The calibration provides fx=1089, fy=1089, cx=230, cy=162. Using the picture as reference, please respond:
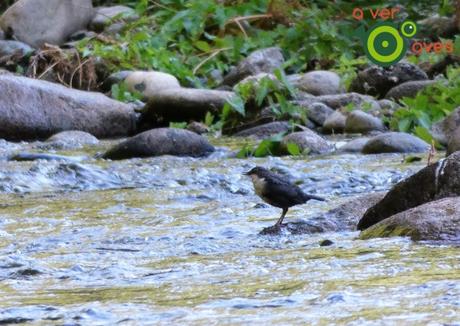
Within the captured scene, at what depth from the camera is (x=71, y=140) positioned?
34.6 feet

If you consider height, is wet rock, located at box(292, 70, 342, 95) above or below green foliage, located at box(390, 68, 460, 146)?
below

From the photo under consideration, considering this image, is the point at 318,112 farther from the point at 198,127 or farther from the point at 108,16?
the point at 108,16

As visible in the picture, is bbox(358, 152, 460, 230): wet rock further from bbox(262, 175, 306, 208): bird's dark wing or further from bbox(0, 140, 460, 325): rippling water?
bbox(262, 175, 306, 208): bird's dark wing

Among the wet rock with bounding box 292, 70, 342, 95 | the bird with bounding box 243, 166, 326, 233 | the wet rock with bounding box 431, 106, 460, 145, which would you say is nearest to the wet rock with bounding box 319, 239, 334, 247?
the bird with bounding box 243, 166, 326, 233

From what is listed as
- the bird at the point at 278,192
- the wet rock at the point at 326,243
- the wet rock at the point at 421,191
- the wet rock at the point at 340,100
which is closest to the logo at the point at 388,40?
the wet rock at the point at 340,100

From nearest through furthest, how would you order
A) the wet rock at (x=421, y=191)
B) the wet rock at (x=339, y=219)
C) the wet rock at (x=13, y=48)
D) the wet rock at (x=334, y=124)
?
the wet rock at (x=421, y=191) < the wet rock at (x=339, y=219) < the wet rock at (x=334, y=124) < the wet rock at (x=13, y=48)

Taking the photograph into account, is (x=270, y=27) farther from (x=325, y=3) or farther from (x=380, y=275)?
(x=380, y=275)

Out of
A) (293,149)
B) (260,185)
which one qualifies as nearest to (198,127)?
(293,149)

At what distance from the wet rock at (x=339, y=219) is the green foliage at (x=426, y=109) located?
3.94m

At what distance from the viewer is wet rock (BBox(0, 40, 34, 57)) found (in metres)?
14.7

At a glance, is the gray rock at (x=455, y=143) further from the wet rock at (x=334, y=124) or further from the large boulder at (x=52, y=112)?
the large boulder at (x=52, y=112)

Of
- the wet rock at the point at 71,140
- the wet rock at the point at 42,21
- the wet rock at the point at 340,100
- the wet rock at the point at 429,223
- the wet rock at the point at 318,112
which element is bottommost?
the wet rock at the point at 71,140

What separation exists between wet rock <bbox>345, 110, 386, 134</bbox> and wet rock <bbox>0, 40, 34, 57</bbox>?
219 inches

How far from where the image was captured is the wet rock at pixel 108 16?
16083 millimetres
